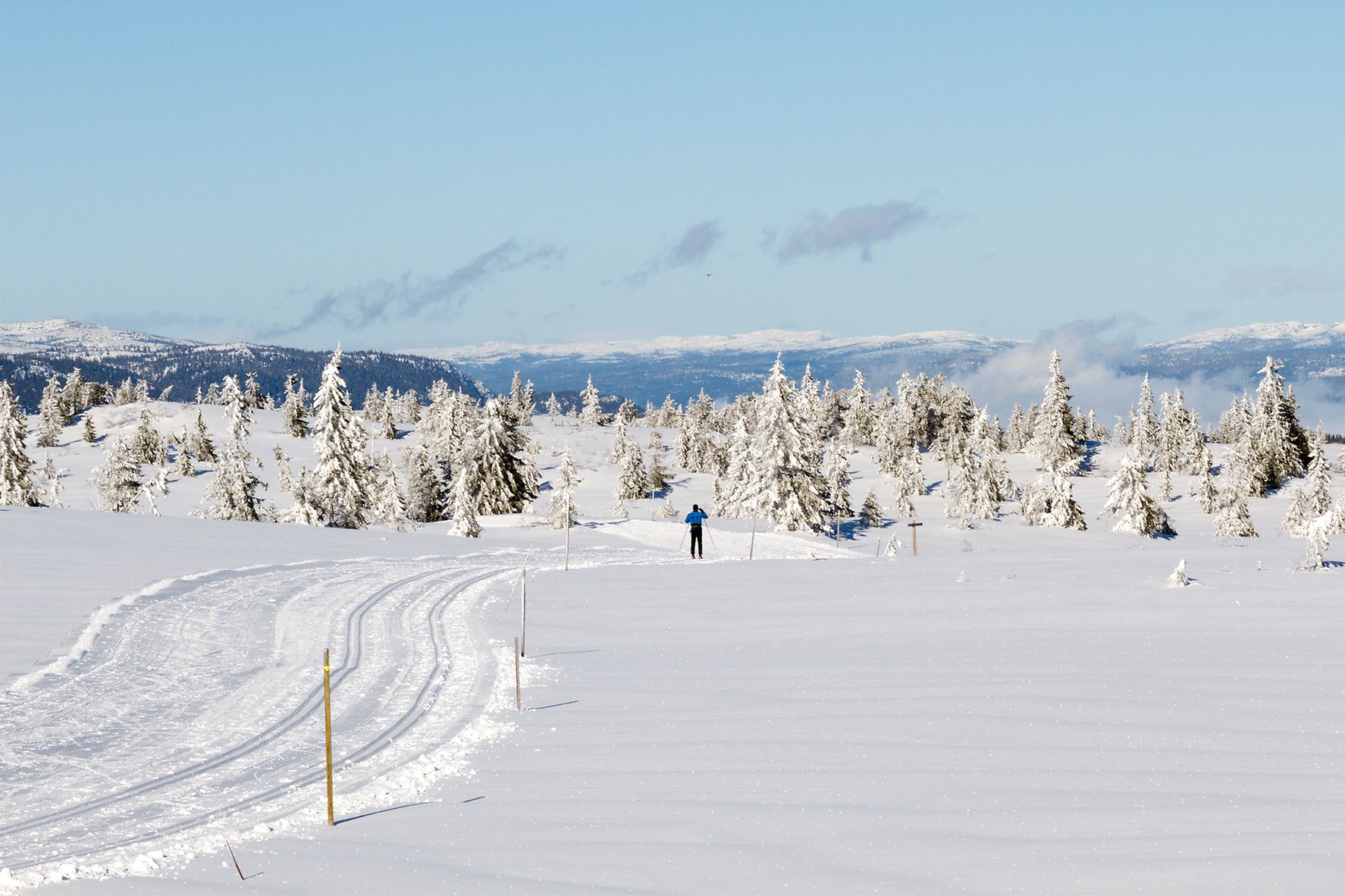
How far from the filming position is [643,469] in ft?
285

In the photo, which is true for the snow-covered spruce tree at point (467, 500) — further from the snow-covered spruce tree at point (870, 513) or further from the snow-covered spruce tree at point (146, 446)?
the snow-covered spruce tree at point (146, 446)

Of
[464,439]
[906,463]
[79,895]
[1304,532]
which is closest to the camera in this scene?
[79,895]

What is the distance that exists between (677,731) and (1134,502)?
50485 mm

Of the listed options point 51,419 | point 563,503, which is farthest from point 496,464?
point 51,419

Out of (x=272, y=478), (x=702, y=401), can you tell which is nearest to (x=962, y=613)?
(x=272, y=478)

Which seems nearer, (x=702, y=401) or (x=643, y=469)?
(x=643, y=469)

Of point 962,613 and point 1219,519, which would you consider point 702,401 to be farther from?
point 962,613

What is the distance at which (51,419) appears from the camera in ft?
354

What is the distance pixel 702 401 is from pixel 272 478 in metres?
60.8

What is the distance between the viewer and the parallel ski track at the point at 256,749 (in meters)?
7.99

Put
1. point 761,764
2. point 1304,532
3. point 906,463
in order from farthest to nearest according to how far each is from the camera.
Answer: point 906,463 < point 1304,532 < point 761,764

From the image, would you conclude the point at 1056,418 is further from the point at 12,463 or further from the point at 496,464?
the point at 12,463

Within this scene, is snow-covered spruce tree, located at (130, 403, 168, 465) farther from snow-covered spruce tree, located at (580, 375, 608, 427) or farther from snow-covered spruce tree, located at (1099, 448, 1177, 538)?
snow-covered spruce tree, located at (1099, 448, 1177, 538)

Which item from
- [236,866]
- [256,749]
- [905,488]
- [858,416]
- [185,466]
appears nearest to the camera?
[236,866]
